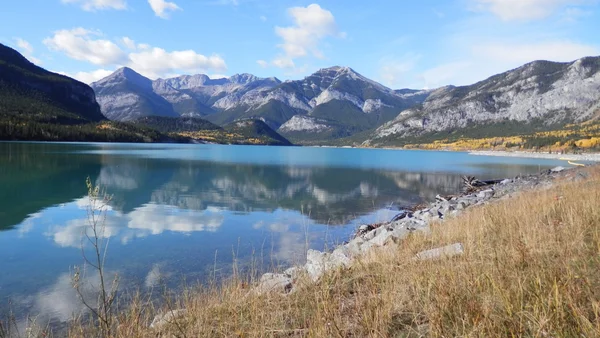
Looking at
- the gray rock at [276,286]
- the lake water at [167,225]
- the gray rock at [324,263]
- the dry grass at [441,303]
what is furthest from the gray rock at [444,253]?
the lake water at [167,225]

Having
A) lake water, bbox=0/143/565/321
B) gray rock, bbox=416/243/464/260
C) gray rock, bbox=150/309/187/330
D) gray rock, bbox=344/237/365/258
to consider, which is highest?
gray rock, bbox=416/243/464/260

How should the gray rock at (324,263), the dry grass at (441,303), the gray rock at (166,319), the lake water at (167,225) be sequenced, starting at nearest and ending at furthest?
the dry grass at (441,303) → the gray rock at (166,319) → the gray rock at (324,263) → the lake water at (167,225)

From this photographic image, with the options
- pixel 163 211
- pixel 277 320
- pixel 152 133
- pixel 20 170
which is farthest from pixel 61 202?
pixel 152 133

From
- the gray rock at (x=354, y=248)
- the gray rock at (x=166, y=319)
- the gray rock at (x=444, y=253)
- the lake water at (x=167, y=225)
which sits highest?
the gray rock at (x=444, y=253)

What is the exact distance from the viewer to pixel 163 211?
1983 centimetres

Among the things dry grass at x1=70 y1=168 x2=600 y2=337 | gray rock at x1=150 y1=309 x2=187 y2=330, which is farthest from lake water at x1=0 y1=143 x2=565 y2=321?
dry grass at x1=70 y1=168 x2=600 y2=337

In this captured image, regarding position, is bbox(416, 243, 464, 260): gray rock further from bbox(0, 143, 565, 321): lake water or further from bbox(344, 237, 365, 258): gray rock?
bbox(0, 143, 565, 321): lake water

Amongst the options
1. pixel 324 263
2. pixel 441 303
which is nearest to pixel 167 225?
pixel 324 263

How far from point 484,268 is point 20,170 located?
142 feet

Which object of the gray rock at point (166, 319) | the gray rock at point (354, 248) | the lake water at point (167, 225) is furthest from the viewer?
the lake water at point (167, 225)

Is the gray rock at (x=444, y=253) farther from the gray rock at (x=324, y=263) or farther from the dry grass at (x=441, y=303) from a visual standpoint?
the gray rock at (x=324, y=263)

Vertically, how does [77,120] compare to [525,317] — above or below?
above

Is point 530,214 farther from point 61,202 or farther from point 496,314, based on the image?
point 61,202

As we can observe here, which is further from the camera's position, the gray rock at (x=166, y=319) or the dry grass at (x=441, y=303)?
the gray rock at (x=166, y=319)
